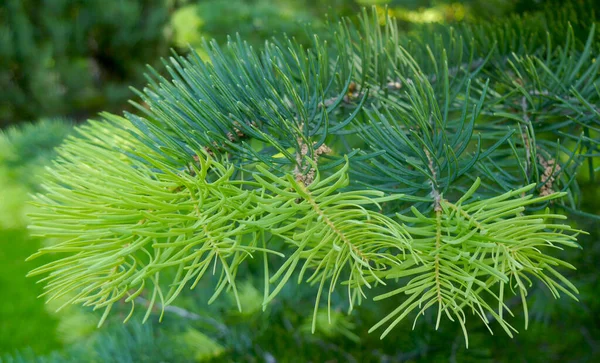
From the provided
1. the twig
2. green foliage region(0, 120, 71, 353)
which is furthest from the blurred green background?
the twig

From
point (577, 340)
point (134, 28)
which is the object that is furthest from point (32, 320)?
point (134, 28)

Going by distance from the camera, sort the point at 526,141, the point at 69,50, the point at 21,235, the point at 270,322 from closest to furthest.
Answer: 1. the point at 526,141
2. the point at 270,322
3. the point at 21,235
4. the point at 69,50

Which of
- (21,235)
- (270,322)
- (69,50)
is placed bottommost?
(270,322)

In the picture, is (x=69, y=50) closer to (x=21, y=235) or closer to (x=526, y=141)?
(x=21, y=235)

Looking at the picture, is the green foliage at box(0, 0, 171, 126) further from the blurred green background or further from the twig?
the twig

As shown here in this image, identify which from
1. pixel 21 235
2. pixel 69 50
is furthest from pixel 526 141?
pixel 69 50

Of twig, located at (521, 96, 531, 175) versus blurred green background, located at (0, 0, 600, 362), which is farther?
blurred green background, located at (0, 0, 600, 362)

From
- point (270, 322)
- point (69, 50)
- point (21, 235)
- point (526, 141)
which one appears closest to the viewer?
point (526, 141)

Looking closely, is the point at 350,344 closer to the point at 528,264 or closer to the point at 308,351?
the point at 308,351
